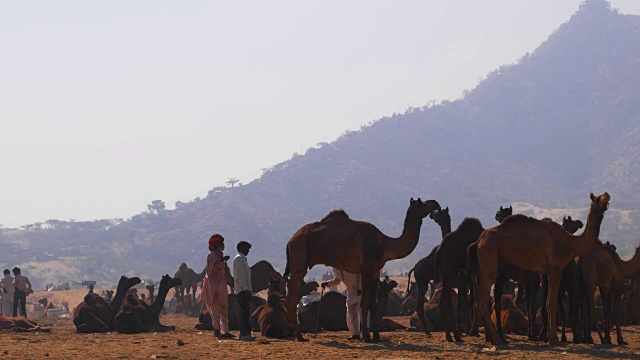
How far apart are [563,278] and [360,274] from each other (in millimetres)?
3484

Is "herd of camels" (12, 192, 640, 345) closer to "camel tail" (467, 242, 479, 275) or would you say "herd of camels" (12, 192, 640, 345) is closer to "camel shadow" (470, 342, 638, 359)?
"camel tail" (467, 242, 479, 275)

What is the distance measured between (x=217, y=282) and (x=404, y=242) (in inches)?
149

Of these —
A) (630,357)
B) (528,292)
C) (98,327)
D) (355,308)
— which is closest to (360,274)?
(355,308)

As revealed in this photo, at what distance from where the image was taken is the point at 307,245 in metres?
17.8

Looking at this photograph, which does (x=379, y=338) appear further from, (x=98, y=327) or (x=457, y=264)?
(x=98, y=327)

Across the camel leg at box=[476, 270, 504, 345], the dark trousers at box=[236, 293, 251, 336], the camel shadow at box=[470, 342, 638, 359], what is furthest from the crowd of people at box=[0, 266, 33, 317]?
the camel leg at box=[476, 270, 504, 345]

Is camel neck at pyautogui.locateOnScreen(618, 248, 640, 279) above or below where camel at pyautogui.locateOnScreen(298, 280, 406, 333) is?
above

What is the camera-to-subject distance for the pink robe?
1930cm

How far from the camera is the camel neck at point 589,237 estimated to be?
15.5m

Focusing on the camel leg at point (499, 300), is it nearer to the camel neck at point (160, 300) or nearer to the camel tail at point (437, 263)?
the camel tail at point (437, 263)

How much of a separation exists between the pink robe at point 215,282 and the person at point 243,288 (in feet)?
2.08

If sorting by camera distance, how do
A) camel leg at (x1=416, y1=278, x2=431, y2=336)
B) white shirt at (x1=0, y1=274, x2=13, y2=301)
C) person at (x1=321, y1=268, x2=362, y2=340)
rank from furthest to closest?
white shirt at (x1=0, y1=274, x2=13, y2=301) < camel leg at (x1=416, y1=278, x2=431, y2=336) < person at (x1=321, y1=268, x2=362, y2=340)

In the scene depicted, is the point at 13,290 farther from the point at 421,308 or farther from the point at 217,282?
the point at 421,308

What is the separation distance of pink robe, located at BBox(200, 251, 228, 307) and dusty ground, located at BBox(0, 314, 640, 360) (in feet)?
2.51
